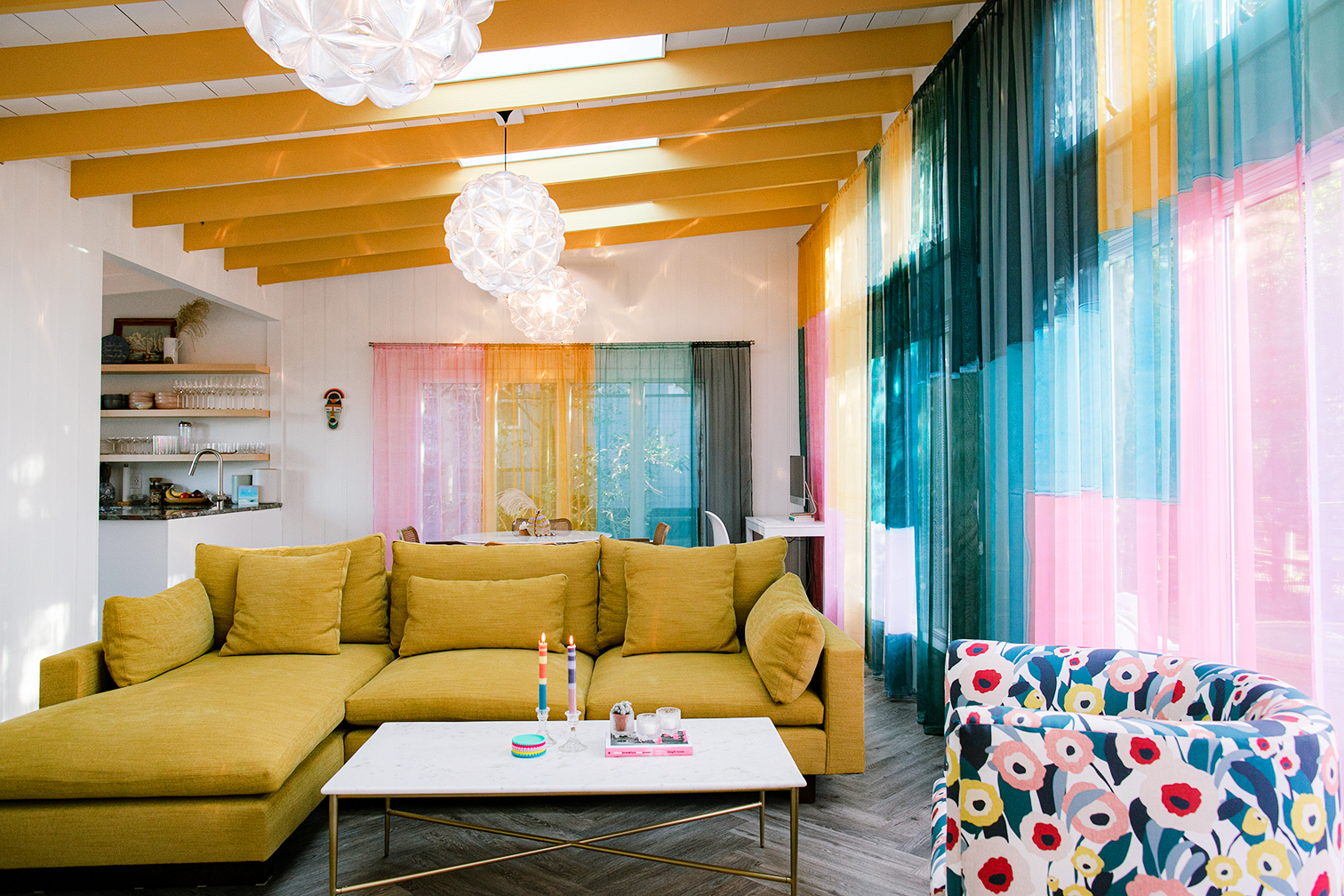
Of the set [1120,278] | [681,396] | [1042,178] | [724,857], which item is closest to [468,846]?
[724,857]

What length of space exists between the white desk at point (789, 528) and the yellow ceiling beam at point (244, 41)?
11.3 ft

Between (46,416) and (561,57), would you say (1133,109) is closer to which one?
(561,57)

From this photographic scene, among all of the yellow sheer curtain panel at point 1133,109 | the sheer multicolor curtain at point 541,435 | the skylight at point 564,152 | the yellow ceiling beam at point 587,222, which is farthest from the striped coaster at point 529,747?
the sheer multicolor curtain at point 541,435

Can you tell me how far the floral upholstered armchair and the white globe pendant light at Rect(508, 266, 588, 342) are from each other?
170 inches

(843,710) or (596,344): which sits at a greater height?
(596,344)

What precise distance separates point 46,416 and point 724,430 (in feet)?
15.9

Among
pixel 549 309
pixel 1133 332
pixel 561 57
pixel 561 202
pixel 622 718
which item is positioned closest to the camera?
pixel 1133 332

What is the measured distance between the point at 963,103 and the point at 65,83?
3.79m

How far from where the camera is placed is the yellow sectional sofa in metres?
2.29

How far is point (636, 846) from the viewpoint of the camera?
2.60m

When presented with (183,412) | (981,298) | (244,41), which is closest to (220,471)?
(183,412)

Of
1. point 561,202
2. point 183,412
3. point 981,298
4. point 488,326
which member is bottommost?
point 183,412

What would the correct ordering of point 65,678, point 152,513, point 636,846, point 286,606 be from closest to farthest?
point 636,846 < point 65,678 < point 286,606 < point 152,513

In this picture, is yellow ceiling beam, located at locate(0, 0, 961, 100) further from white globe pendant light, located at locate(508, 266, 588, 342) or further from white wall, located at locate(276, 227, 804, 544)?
white wall, located at locate(276, 227, 804, 544)
